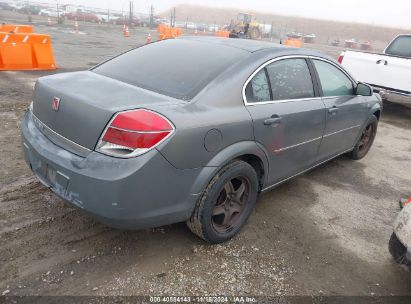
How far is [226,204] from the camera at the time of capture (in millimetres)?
3059

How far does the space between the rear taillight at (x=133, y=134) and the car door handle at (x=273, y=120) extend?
1049 millimetres

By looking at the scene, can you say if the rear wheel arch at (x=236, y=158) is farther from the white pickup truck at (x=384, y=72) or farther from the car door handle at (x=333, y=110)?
the white pickup truck at (x=384, y=72)

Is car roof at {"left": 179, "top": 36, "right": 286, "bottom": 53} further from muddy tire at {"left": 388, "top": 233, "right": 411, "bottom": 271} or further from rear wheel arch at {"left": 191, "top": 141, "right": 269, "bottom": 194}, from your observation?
muddy tire at {"left": 388, "top": 233, "right": 411, "bottom": 271}

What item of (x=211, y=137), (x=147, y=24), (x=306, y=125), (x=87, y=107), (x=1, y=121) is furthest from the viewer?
(x=147, y=24)

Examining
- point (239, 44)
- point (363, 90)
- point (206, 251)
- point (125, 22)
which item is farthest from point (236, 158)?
point (125, 22)

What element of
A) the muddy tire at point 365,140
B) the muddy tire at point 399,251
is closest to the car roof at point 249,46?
the muddy tire at point 399,251

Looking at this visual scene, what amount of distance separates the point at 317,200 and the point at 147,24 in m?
43.7

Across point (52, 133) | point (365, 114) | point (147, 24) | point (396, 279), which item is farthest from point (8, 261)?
point (147, 24)

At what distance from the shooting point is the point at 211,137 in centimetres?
258

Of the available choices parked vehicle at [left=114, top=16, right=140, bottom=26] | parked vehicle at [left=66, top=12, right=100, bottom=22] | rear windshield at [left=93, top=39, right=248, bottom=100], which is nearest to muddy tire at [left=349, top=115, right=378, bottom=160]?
rear windshield at [left=93, top=39, right=248, bottom=100]

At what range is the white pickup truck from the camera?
7.29 m

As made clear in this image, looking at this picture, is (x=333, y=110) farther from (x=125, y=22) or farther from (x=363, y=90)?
(x=125, y=22)

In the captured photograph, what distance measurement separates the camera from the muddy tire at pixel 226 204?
272 cm

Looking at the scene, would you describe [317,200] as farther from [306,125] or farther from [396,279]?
[396,279]
